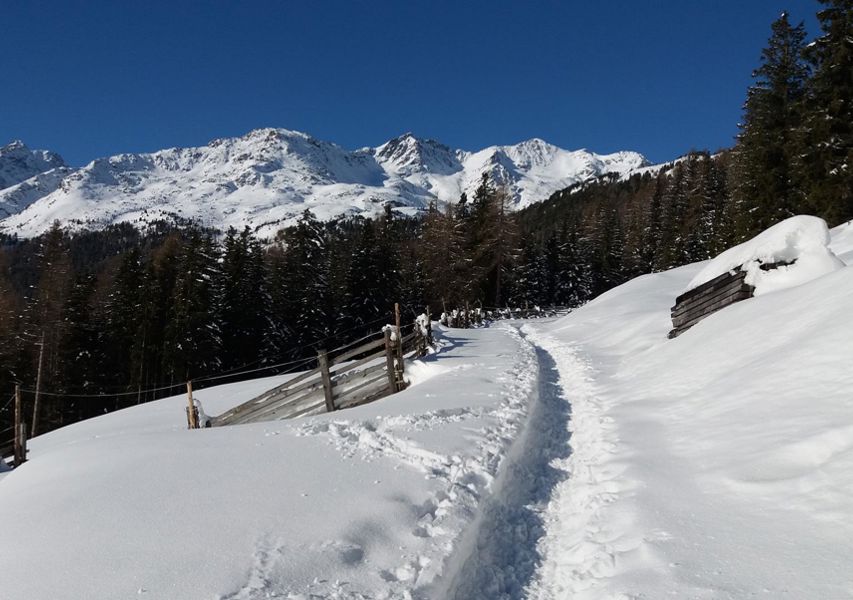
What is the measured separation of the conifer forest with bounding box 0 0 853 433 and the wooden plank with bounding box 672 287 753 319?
1547cm

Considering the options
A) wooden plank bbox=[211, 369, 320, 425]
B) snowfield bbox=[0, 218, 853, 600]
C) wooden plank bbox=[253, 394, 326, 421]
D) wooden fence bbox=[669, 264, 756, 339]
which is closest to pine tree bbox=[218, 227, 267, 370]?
wooden plank bbox=[211, 369, 320, 425]

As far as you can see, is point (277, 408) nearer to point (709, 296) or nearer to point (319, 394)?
point (319, 394)

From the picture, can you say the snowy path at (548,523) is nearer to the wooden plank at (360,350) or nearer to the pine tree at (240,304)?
the wooden plank at (360,350)

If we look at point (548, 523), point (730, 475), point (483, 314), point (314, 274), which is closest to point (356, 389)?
point (548, 523)

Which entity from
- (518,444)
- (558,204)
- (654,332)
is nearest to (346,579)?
(518,444)

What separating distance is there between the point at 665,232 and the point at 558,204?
90.5 meters

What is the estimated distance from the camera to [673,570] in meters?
3.96

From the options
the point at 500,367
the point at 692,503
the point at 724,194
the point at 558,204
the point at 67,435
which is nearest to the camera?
the point at 692,503

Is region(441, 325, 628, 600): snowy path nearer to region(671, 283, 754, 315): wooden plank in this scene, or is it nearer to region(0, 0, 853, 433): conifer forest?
region(671, 283, 754, 315): wooden plank

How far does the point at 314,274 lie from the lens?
46.0m

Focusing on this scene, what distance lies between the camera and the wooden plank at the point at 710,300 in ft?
42.9

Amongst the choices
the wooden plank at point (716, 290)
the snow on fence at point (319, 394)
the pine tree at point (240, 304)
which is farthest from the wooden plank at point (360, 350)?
the pine tree at point (240, 304)

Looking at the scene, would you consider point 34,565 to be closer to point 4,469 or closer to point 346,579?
point 346,579

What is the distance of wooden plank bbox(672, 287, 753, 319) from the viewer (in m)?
13.1
